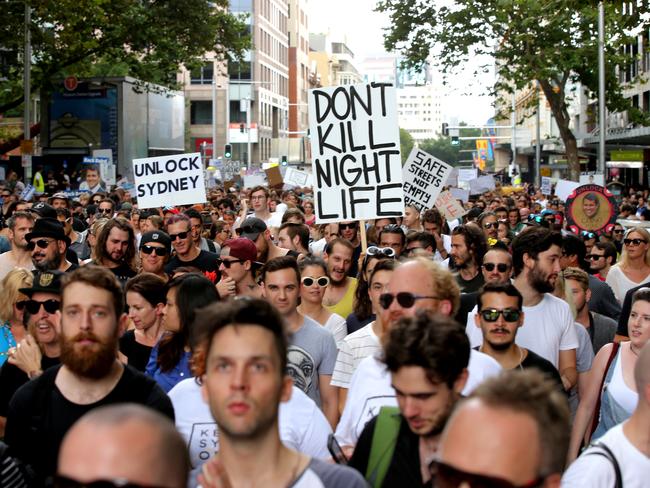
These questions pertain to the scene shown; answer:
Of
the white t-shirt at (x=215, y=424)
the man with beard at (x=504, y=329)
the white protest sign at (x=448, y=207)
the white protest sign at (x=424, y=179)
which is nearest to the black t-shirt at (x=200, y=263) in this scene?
the man with beard at (x=504, y=329)

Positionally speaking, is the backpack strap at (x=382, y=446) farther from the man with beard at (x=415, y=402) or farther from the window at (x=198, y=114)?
the window at (x=198, y=114)

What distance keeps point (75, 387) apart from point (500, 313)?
2414mm

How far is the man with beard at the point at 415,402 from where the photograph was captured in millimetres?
3924

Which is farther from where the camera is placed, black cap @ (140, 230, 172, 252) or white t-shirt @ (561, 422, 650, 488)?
black cap @ (140, 230, 172, 252)

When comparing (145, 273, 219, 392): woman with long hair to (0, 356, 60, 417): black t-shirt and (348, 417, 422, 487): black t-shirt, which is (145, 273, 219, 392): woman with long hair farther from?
(348, 417, 422, 487): black t-shirt

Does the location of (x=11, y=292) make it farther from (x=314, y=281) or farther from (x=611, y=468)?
(x=611, y=468)

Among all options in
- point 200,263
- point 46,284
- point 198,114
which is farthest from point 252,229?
point 198,114

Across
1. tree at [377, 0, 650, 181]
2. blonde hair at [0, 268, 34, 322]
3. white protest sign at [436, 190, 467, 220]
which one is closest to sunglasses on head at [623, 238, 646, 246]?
blonde hair at [0, 268, 34, 322]

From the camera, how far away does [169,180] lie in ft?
48.7

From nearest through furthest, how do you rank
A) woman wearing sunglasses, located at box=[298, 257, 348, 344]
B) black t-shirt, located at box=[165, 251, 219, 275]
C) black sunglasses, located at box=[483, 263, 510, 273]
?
woman wearing sunglasses, located at box=[298, 257, 348, 344] → black sunglasses, located at box=[483, 263, 510, 273] → black t-shirt, located at box=[165, 251, 219, 275]

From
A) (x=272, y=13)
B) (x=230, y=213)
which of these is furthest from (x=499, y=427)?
(x=272, y=13)

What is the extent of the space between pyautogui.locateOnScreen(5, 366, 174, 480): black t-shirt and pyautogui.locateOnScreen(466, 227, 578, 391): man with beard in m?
2.55

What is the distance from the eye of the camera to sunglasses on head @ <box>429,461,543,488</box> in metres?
2.79

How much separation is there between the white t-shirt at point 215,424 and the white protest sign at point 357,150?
491 cm
